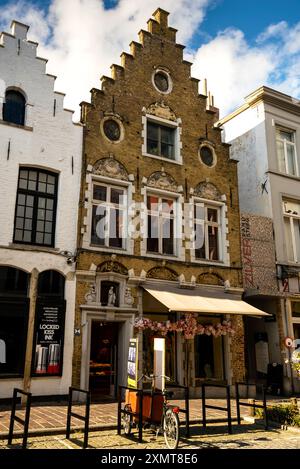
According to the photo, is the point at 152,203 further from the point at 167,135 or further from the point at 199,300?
the point at 199,300

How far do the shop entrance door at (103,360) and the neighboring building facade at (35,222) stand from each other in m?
1.12

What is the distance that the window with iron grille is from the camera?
39.4 feet

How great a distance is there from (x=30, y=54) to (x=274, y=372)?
13653 millimetres

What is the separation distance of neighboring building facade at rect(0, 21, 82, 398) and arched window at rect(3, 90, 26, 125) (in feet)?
0.10

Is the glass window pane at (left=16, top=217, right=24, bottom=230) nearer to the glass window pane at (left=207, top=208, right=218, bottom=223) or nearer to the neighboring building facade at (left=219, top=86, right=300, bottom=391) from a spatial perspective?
the glass window pane at (left=207, top=208, right=218, bottom=223)

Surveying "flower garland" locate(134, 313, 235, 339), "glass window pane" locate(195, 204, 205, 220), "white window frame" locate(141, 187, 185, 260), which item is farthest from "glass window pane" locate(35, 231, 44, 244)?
"glass window pane" locate(195, 204, 205, 220)

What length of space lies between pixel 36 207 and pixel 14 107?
123 inches

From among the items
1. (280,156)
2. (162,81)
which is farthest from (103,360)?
(280,156)

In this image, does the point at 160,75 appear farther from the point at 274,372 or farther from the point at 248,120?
the point at 274,372

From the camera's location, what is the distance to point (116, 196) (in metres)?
13.8

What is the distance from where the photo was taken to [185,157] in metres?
15.5
